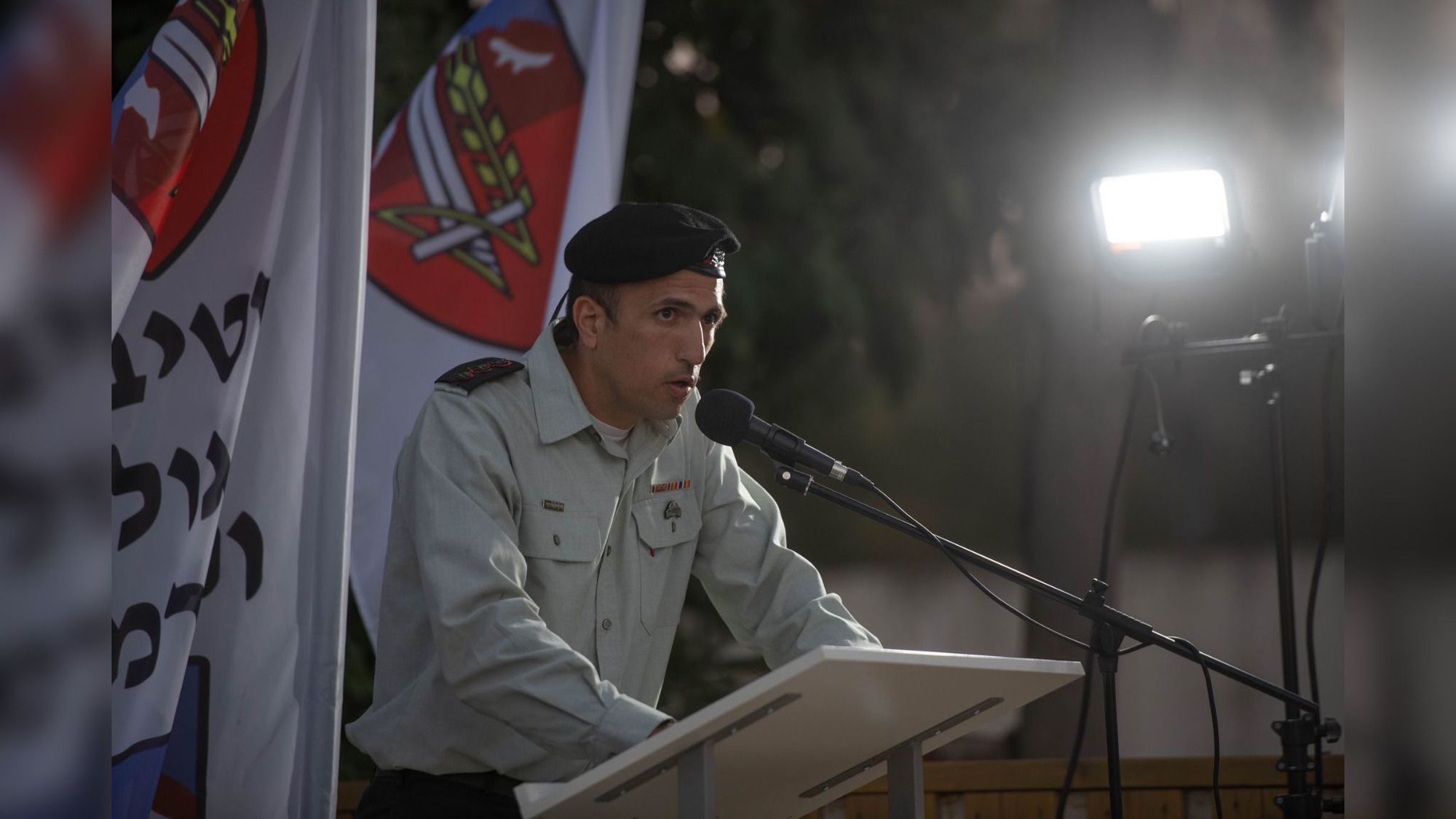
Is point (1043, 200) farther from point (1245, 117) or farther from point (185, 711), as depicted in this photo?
point (185, 711)

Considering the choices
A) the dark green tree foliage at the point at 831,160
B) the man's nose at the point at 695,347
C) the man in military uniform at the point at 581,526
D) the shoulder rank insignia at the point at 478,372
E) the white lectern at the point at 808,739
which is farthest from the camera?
the dark green tree foliage at the point at 831,160

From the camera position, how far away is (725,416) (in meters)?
1.93

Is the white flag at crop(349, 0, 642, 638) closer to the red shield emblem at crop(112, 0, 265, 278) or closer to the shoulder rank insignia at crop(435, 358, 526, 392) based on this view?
the red shield emblem at crop(112, 0, 265, 278)

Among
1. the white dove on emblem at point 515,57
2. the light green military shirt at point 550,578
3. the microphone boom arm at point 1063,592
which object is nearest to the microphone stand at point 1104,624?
the microphone boom arm at point 1063,592

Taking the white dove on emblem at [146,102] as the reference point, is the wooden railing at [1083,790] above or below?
below

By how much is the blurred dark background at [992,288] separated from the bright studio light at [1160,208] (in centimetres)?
96

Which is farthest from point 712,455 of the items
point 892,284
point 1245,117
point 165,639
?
point 1245,117

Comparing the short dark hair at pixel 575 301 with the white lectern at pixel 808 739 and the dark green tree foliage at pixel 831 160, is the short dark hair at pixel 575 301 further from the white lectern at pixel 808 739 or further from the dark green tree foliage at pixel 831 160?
the dark green tree foliage at pixel 831 160

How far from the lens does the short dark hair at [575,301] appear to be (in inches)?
86.0

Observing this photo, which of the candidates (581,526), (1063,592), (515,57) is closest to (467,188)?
(515,57)

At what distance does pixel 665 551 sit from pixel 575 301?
44 cm

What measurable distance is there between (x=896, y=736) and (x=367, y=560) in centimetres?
180

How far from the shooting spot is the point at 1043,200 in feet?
15.3

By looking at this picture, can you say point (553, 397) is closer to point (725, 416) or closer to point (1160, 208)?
point (725, 416)
